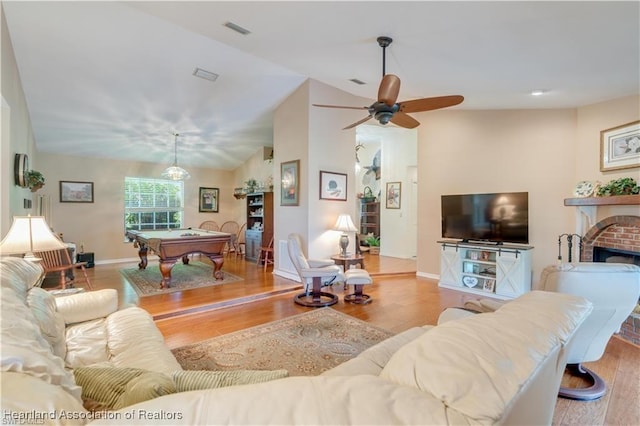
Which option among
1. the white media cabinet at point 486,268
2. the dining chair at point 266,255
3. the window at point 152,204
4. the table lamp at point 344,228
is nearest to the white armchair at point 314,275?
the table lamp at point 344,228

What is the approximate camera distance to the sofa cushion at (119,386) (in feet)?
2.76

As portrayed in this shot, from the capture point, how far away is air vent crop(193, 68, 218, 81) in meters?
4.12

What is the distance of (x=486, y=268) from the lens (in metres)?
4.72

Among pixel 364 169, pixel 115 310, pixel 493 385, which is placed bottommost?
pixel 115 310

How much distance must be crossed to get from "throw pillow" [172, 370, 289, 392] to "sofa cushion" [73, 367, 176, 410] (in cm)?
3

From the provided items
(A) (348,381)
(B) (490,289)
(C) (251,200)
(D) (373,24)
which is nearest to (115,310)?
(A) (348,381)

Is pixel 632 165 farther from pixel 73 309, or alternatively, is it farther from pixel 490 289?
pixel 73 309

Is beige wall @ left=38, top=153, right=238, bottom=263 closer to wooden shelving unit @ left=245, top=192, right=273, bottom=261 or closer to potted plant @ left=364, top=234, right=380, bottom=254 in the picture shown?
wooden shelving unit @ left=245, top=192, right=273, bottom=261

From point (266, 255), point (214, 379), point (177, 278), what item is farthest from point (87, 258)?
point (214, 379)

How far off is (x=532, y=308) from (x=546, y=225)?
4185 mm

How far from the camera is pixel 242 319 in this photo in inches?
137

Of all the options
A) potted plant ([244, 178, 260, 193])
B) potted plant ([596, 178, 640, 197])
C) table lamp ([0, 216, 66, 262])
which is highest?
potted plant ([244, 178, 260, 193])

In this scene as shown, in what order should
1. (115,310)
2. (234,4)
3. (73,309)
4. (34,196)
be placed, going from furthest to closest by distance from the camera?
(34,196) → (234,4) → (115,310) → (73,309)

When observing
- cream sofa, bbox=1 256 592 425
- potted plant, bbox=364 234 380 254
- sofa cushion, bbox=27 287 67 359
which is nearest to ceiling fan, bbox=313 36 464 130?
cream sofa, bbox=1 256 592 425
